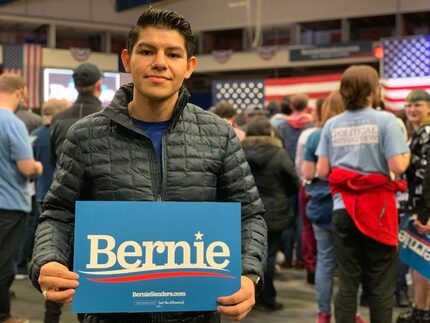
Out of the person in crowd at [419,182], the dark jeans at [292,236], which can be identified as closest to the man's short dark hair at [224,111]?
the dark jeans at [292,236]

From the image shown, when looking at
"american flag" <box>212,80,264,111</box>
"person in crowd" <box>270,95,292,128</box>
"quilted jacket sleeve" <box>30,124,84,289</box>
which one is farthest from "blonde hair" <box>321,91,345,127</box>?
"american flag" <box>212,80,264,111</box>

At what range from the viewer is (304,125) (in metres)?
5.96

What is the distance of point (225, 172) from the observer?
5.72 ft

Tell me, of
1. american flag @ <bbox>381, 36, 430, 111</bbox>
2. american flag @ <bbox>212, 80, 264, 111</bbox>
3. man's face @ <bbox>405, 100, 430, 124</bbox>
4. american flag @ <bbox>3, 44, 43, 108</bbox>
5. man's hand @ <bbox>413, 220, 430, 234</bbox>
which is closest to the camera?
man's hand @ <bbox>413, 220, 430, 234</bbox>

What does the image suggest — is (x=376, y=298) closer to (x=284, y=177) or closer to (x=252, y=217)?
(x=284, y=177)

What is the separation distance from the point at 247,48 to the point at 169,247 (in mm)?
18524

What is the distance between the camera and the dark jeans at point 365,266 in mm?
3398

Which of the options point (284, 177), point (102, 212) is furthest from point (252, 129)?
point (102, 212)

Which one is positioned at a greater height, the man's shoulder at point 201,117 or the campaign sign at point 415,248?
the man's shoulder at point 201,117

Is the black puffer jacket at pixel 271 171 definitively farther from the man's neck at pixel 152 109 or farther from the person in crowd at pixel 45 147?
the man's neck at pixel 152 109

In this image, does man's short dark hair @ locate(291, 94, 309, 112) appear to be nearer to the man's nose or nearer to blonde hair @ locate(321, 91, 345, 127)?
blonde hair @ locate(321, 91, 345, 127)

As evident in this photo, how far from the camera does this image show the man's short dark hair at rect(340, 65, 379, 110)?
11.2 feet

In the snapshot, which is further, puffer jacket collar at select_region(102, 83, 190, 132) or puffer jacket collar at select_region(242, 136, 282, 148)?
puffer jacket collar at select_region(242, 136, 282, 148)

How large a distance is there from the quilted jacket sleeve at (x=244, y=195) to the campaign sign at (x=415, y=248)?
2.27 m
